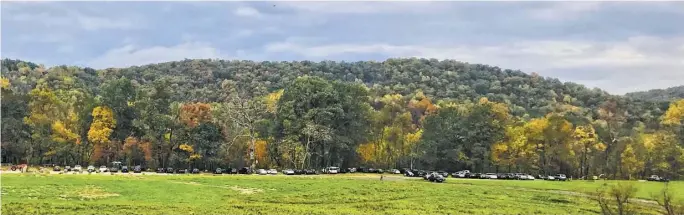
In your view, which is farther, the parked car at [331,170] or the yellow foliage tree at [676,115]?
the yellow foliage tree at [676,115]

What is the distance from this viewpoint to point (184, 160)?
289ft

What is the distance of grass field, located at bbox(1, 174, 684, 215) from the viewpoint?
37.9m

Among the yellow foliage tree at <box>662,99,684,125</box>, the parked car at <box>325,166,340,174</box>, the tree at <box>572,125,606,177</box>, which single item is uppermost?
the yellow foliage tree at <box>662,99,684,125</box>

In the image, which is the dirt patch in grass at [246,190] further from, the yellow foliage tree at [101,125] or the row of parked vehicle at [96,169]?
the yellow foliage tree at [101,125]

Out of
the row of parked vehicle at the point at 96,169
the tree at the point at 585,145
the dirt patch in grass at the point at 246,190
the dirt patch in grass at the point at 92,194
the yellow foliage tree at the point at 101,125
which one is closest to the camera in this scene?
the dirt patch in grass at the point at 92,194

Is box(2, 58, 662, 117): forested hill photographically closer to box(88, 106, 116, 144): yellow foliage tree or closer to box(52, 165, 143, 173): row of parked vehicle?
box(88, 106, 116, 144): yellow foliage tree

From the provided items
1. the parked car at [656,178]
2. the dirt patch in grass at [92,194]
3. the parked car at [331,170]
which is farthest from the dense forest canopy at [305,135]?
the dirt patch in grass at [92,194]

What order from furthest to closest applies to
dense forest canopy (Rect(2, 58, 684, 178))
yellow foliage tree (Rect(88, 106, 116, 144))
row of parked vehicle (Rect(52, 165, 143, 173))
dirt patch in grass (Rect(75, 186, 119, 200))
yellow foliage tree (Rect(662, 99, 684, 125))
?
yellow foliage tree (Rect(662, 99, 684, 125)) < dense forest canopy (Rect(2, 58, 684, 178)) < yellow foliage tree (Rect(88, 106, 116, 144)) < row of parked vehicle (Rect(52, 165, 143, 173)) < dirt patch in grass (Rect(75, 186, 119, 200))

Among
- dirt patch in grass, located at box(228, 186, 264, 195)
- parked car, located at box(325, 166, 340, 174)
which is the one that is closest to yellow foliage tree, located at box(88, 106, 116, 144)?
parked car, located at box(325, 166, 340, 174)

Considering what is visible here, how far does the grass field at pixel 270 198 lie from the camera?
37906 mm

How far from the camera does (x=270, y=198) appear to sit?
155 ft

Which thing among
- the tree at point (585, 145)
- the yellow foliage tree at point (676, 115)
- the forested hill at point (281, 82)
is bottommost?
the tree at point (585, 145)

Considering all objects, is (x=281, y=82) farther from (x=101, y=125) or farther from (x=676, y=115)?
(x=676, y=115)

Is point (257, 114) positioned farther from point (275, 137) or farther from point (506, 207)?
point (506, 207)
